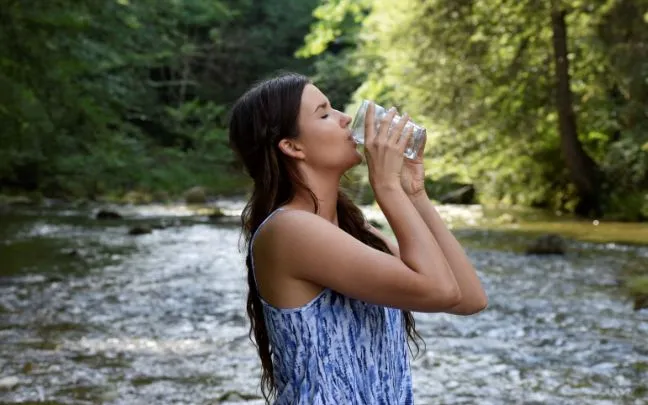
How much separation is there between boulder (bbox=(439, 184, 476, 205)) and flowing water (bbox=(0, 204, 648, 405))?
402 inches

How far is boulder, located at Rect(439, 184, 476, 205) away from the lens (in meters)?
23.2

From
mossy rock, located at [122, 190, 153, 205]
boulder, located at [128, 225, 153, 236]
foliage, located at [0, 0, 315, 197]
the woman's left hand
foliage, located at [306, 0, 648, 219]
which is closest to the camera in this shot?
the woman's left hand

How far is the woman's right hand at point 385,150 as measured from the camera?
80.4 inches

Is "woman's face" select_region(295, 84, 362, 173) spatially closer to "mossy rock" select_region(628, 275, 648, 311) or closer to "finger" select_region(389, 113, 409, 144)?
"finger" select_region(389, 113, 409, 144)

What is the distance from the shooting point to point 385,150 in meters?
2.05

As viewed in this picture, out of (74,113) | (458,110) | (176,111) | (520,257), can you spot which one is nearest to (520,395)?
(520,257)

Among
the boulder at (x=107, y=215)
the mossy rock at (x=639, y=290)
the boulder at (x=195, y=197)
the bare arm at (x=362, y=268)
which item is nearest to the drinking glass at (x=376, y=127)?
the bare arm at (x=362, y=268)

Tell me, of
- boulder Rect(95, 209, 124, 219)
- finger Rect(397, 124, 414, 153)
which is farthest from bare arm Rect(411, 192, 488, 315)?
boulder Rect(95, 209, 124, 219)

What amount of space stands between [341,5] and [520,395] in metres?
19.3

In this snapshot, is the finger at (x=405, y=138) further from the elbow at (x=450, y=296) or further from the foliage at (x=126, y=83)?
the foliage at (x=126, y=83)

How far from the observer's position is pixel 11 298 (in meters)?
8.74

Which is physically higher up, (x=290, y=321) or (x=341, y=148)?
(x=341, y=148)

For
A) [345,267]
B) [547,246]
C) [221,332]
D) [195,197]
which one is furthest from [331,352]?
[195,197]

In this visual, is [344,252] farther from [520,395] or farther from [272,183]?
[520,395]
